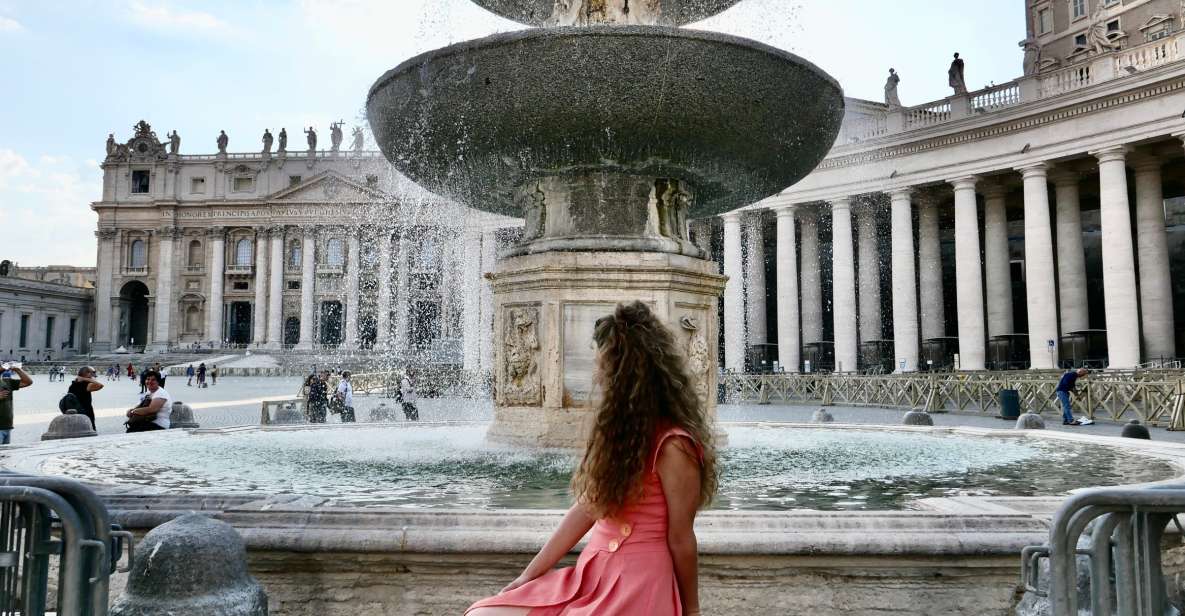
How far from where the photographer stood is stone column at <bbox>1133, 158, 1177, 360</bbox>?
102 feet

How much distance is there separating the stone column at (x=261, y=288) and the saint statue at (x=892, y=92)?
214ft

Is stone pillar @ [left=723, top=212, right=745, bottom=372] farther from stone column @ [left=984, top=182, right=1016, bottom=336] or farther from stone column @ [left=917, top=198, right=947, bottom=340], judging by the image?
stone column @ [left=984, top=182, right=1016, bottom=336]

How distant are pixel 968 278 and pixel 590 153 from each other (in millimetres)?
30497

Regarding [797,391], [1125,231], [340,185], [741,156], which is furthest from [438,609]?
[340,185]

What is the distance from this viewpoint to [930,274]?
124 feet

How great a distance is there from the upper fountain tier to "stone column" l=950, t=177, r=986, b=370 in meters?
27.6

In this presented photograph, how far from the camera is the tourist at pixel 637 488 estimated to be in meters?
2.37

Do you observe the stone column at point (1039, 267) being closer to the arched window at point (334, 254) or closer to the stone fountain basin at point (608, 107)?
the stone fountain basin at point (608, 107)

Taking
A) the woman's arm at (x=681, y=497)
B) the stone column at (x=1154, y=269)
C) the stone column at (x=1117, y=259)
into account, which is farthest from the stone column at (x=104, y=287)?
the woman's arm at (x=681, y=497)

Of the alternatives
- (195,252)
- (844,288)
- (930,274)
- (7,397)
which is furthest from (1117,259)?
(195,252)

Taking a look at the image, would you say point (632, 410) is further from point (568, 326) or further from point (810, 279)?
point (810, 279)

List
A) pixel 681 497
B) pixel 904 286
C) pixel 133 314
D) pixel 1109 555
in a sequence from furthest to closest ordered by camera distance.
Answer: pixel 133 314 → pixel 904 286 → pixel 1109 555 → pixel 681 497

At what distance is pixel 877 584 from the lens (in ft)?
12.0

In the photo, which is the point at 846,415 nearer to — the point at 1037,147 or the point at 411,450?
the point at 1037,147
